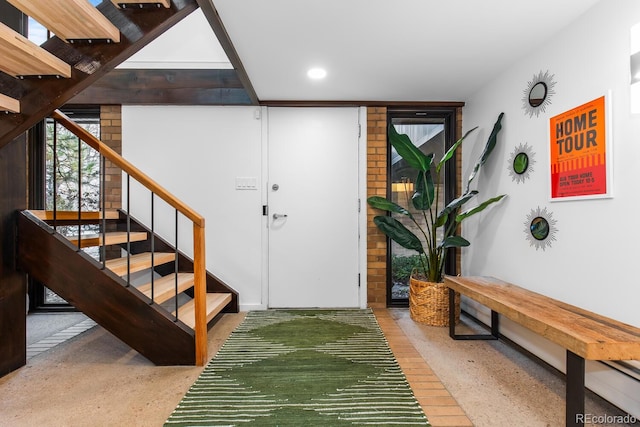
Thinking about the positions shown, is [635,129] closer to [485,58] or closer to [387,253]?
[485,58]

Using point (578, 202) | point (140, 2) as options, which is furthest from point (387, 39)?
point (578, 202)

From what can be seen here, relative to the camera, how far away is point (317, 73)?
2.49 meters

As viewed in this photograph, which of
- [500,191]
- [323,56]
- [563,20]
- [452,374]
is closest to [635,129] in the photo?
[563,20]

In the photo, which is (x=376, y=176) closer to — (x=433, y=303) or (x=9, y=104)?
(x=433, y=303)

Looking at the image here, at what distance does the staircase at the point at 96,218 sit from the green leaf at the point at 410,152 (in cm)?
176

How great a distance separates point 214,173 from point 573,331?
9.56 ft

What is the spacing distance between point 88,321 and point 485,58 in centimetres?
401

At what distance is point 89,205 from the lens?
10.6ft

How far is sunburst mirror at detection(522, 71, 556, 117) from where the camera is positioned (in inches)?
79.7

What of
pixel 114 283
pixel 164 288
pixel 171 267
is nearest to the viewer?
pixel 114 283

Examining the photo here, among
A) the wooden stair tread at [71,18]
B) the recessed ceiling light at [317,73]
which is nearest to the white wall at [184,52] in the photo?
the recessed ceiling light at [317,73]

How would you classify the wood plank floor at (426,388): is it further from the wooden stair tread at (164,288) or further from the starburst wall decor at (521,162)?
the wooden stair tread at (164,288)

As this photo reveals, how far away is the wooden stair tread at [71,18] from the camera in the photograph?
3.97 ft

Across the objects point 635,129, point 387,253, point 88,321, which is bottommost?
point 88,321
